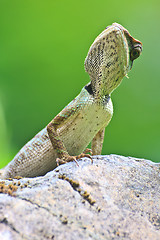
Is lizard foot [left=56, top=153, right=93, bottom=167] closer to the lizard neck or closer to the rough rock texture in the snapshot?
the rough rock texture

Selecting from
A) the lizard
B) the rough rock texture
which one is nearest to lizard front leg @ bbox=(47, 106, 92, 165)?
the lizard

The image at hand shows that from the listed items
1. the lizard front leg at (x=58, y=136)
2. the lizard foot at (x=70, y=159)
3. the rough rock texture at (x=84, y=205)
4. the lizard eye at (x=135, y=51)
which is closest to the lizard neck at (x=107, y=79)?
the lizard eye at (x=135, y=51)

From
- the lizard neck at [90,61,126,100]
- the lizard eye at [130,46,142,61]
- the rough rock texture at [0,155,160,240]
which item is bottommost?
the rough rock texture at [0,155,160,240]

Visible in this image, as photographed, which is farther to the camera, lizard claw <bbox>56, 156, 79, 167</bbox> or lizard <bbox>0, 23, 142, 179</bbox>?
lizard <bbox>0, 23, 142, 179</bbox>

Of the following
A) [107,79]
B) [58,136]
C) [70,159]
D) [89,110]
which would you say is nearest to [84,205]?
[70,159]

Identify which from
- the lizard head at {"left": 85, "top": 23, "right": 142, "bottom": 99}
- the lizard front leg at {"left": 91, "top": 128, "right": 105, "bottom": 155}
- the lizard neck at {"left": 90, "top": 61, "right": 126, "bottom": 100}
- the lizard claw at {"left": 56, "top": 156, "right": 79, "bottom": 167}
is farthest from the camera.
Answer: the lizard front leg at {"left": 91, "top": 128, "right": 105, "bottom": 155}

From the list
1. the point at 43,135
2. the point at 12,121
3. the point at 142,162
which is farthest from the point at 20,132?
the point at 142,162

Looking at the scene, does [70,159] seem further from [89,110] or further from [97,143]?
[97,143]
